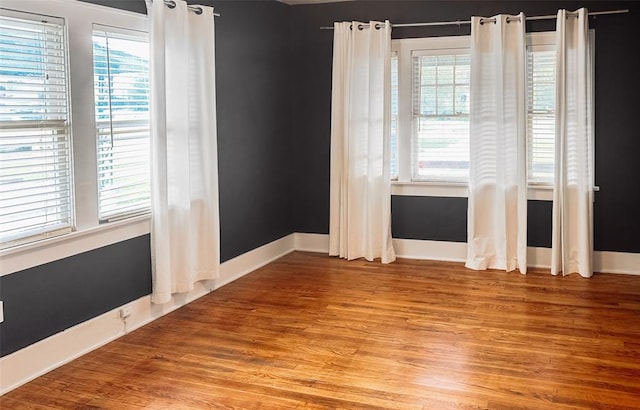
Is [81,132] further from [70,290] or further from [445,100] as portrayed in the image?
[445,100]

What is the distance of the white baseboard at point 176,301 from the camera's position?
3.60 metres

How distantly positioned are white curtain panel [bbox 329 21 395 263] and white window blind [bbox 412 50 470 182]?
0.29 meters

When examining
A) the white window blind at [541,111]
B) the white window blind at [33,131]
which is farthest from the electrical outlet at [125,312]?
the white window blind at [541,111]

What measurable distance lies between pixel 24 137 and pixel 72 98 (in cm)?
42

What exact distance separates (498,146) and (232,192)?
2.27 metres

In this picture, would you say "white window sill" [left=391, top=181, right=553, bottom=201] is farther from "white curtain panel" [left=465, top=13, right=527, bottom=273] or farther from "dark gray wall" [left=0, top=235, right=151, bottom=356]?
"dark gray wall" [left=0, top=235, right=151, bottom=356]

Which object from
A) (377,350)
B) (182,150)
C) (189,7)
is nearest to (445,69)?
(189,7)

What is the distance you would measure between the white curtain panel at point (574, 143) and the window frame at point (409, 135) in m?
0.24

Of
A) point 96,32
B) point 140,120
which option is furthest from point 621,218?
point 96,32

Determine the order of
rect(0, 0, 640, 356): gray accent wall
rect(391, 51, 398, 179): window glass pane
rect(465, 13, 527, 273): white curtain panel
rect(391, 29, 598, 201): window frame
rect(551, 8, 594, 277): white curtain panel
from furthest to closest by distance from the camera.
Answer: rect(391, 51, 398, 179): window glass pane → rect(391, 29, 598, 201): window frame → rect(465, 13, 527, 273): white curtain panel → rect(551, 8, 594, 277): white curtain panel → rect(0, 0, 640, 356): gray accent wall

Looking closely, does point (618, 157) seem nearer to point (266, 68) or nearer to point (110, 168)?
point (266, 68)

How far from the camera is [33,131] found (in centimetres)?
359

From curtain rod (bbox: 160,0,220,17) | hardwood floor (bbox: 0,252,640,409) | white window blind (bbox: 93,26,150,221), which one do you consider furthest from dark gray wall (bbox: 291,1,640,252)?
white window blind (bbox: 93,26,150,221)

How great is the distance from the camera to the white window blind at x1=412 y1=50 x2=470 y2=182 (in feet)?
20.0
